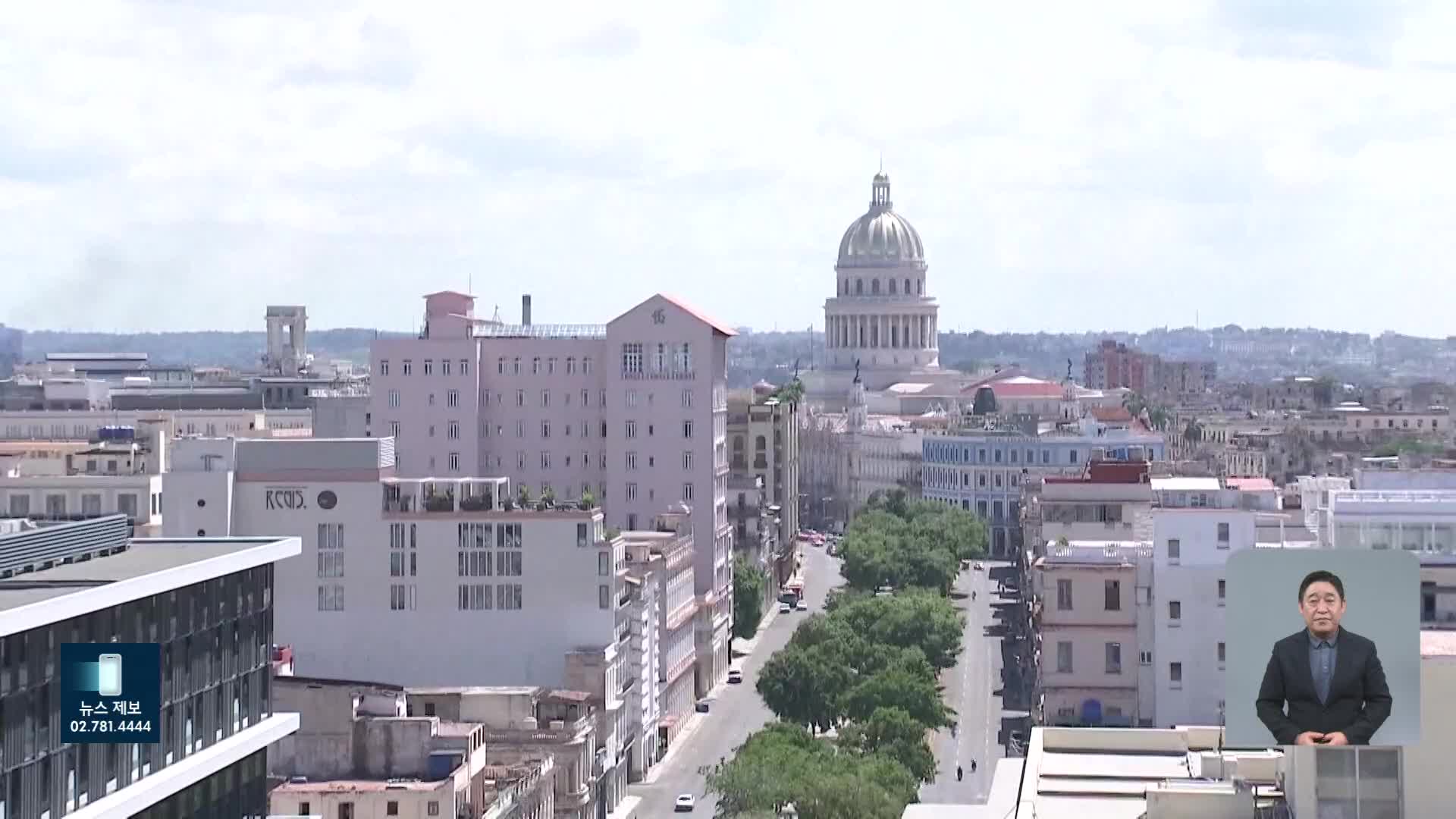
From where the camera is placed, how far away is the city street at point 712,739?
106m

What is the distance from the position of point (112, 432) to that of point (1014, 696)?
44818 mm

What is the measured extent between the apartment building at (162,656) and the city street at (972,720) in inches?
1619

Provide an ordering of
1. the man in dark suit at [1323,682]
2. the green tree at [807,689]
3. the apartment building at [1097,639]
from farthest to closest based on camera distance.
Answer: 1. the green tree at [807,689]
2. the apartment building at [1097,639]
3. the man in dark suit at [1323,682]

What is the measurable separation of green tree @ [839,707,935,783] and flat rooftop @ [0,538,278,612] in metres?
43.7

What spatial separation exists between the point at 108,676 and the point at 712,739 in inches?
2851

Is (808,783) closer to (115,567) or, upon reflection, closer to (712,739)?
(712,739)

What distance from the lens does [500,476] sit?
14450cm

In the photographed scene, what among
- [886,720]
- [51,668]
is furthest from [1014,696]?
[51,668]

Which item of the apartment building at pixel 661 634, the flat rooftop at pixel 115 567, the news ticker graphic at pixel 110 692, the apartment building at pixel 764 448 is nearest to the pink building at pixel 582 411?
the apartment building at pixel 661 634

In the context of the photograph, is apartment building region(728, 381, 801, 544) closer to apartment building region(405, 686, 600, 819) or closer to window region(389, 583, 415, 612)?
window region(389, 583, 415, 612)

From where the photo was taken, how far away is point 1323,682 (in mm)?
44625

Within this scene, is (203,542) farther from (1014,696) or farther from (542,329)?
(542,329)

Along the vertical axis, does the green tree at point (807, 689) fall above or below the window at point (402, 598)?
below

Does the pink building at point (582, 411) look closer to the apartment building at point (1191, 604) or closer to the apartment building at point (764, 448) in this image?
the apartment building at point (764, 448)
